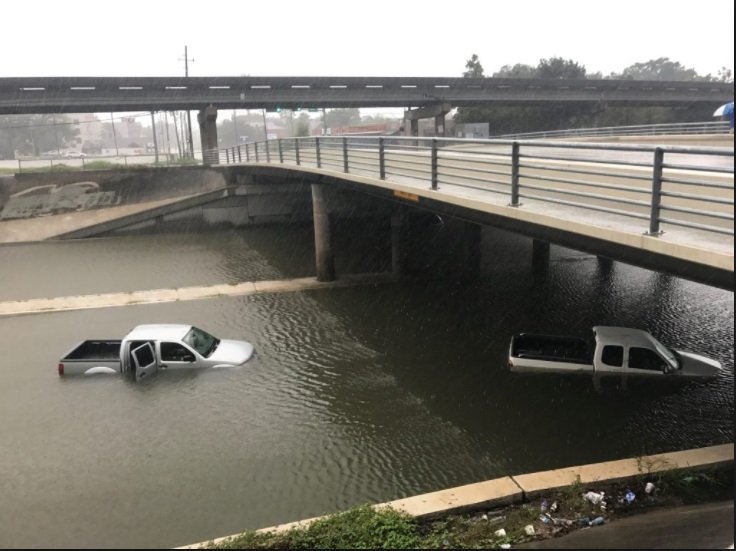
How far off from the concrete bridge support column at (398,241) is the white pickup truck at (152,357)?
363 inches

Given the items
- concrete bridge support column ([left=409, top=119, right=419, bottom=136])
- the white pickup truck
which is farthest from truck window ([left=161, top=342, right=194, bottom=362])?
concrete bridge support column ([left=409, top=119, right=419, bottom=136])

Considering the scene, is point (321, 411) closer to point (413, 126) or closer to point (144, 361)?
point (144, 361)

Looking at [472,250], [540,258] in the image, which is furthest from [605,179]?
[472,250]

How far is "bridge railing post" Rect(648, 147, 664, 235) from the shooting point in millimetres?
6496

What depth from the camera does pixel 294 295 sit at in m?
20.1

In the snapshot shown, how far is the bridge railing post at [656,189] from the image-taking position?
6.50 metres

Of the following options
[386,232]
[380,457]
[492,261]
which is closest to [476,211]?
[380,457]

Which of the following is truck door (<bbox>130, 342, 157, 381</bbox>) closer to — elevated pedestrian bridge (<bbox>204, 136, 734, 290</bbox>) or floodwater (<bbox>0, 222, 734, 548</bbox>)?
floodwater (<bbox>0, 222, 734, 548</bbox>)

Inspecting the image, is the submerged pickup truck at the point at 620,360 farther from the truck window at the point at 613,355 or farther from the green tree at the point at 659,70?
the green tree at the point at 659,70

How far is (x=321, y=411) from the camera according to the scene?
1107cm

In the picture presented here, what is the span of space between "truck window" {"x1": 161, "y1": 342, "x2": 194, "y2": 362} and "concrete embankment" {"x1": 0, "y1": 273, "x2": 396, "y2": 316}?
6.77 metres

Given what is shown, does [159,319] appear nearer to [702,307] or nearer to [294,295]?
[294,295]

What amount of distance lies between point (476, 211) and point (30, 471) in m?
8.47

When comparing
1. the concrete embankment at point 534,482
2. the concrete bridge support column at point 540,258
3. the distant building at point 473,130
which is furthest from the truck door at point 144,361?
the distant building at point 473,130
